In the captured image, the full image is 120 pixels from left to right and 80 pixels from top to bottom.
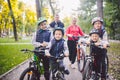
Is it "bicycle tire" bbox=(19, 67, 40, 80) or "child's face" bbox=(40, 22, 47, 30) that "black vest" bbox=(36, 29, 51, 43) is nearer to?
"child's face" bbox=(40, 22, 47, 30)

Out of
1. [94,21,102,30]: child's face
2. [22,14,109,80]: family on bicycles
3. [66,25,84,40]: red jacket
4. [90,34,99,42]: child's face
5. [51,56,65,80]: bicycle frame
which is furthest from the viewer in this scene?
[66,25,84,40]: red jacket

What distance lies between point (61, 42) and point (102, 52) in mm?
1282

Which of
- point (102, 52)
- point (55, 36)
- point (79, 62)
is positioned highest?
point (55, 36)

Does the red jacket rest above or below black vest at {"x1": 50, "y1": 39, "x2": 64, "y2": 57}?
above

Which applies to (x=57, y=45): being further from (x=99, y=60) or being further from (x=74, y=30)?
(x=74, y=30)

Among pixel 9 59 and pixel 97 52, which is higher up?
pixel 97 52

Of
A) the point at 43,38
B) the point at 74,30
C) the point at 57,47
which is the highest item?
the point at 74,30

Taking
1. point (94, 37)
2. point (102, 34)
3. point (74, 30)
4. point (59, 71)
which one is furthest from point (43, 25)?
point (74, 30)

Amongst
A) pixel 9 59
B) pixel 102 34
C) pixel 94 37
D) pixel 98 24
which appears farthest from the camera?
pixel 9 59

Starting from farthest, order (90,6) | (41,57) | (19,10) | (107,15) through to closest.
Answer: (19,10) → (90,6) → (107,15) → (41,57)

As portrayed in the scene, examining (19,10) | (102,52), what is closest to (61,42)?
(102,52)

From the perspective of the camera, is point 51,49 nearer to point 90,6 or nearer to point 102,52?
point 102,52

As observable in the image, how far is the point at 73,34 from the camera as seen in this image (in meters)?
11.1

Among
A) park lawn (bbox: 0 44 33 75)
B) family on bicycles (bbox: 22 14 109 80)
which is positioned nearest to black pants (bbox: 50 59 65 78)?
family on bicycles (bbox: 22 14 109 80)
